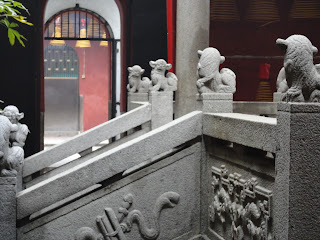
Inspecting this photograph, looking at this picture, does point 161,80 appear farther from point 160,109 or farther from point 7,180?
point 7,180

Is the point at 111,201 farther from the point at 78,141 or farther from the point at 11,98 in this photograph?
the point at 11,98

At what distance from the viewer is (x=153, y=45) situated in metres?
14.4

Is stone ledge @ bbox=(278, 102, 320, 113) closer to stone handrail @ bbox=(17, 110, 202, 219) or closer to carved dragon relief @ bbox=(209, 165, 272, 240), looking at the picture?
carved dragon relief @ bbox=(209, 165, 272, 240)

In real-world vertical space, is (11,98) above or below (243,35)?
below

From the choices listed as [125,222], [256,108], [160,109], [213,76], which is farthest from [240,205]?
[160,109]

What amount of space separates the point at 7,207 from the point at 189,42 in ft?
13.6

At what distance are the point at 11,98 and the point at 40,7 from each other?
2051mm

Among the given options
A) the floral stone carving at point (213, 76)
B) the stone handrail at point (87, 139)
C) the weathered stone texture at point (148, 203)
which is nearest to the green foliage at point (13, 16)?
the weathered stone texture at point (148, 203)

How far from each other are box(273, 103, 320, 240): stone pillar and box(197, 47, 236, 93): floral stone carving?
1812mm

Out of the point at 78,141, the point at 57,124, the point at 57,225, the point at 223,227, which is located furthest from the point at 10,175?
the point at 57,124

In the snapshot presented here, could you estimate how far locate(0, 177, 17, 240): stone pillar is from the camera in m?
5.21

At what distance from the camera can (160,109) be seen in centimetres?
866

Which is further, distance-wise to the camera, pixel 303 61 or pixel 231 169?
pixel 231 169

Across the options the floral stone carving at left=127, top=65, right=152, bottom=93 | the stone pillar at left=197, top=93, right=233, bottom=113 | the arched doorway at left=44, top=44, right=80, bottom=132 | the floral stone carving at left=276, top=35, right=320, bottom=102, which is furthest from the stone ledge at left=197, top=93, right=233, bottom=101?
the arched doorway at left=44, top=44, right=80, bottom=132
